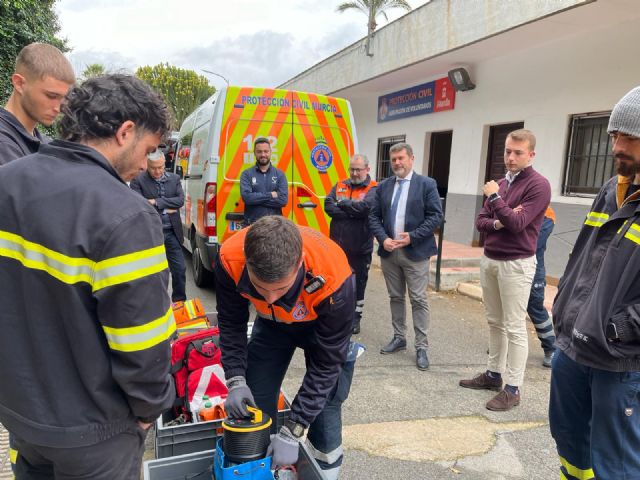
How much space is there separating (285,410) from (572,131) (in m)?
6.37

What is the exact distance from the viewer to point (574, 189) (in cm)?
689

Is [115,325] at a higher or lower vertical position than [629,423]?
higher

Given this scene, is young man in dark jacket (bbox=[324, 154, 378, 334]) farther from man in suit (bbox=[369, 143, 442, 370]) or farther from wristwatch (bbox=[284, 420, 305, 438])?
wristwatch (bbox=[284, 420, 305, 438])

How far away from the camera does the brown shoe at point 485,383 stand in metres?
3.63

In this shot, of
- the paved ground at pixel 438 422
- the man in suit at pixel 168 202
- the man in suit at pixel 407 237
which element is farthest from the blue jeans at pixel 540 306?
the man in suit at pixel 168 202

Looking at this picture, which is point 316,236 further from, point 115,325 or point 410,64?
point 410,64

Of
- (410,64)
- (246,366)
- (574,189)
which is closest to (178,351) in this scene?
(246,366)

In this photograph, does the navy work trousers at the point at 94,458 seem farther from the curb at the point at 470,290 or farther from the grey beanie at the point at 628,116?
the curb at the point at 470,290

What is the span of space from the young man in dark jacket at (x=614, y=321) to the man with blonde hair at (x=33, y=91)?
259 centimetres

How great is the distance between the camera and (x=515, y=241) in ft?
10.9

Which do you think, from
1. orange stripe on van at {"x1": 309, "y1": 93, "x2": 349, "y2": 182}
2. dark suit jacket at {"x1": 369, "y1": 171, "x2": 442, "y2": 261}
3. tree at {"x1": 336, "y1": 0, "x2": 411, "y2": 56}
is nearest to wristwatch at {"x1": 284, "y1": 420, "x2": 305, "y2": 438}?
dark suit jacket at {"x1": 369, "y1": 171, "x2": 442, "y2": 261}

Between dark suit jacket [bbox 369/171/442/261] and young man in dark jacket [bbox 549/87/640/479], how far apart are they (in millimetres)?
2130


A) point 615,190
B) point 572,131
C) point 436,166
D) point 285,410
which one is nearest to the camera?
point 615,190

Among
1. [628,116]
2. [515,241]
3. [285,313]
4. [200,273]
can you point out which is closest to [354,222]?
[515,241]
